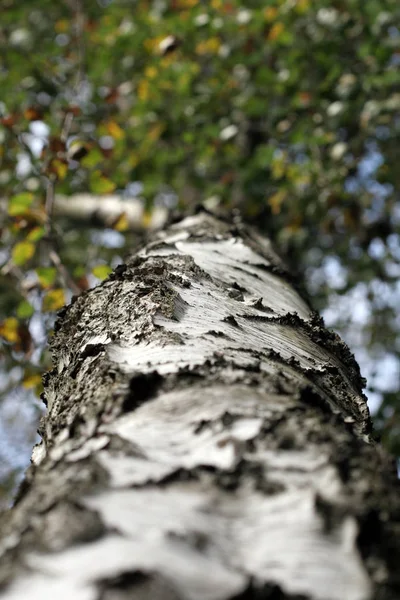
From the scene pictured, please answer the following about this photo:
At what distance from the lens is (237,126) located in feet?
13.2

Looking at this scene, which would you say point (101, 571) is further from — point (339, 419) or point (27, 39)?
point (27, 39)

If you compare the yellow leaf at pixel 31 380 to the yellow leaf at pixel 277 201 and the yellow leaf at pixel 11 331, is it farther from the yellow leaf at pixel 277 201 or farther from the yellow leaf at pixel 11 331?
the yellow leaf at pixel 277 201

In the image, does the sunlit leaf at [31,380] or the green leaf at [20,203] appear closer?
the green leaf at [20,203]

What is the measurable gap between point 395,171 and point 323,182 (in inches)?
24.1

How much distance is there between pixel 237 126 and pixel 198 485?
12.0 ft

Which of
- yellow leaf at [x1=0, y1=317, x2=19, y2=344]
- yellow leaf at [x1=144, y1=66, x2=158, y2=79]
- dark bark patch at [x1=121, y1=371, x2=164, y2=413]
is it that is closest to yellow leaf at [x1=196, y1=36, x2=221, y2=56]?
yellow leaf at [x1=144, y1=66, x2=158, y2=79]

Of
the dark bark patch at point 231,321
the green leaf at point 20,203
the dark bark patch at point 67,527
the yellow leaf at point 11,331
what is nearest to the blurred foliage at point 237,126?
the yellow leaf at point 11,331

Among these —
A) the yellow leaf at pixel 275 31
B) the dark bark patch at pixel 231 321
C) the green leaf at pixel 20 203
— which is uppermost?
the dark bark patch at pixel 231 321

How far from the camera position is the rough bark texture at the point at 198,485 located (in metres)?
0.53

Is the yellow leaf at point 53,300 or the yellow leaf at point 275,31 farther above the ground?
the yellow leaf at point 53,300

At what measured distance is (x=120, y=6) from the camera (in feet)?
16.8

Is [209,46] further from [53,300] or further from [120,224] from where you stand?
[53,300]

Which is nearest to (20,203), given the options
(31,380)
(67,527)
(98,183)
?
(98,183)

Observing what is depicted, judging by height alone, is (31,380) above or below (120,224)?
below
